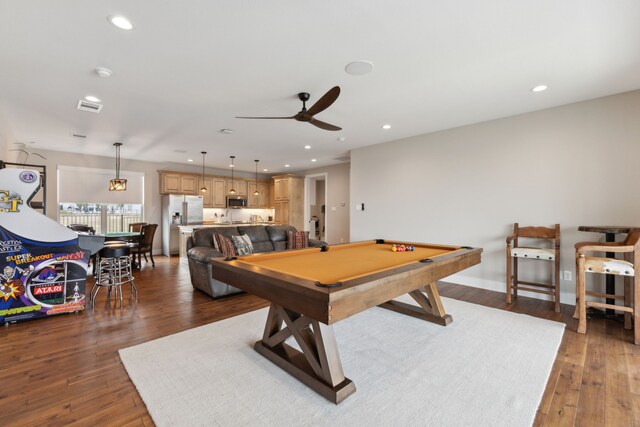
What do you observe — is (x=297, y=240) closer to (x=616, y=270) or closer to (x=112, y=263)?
(x=112, y=263)

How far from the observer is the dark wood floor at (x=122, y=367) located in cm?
168

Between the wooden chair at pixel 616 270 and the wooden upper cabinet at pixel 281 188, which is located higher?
the wooden upper cabinet at pixel 281 188

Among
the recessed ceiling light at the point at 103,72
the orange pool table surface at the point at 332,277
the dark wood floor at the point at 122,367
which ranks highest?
the recessed ceiling light at the point at 103,72

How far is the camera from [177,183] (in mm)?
7809

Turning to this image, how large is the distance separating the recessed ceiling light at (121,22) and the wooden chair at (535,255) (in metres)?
4.60

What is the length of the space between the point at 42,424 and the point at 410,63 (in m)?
3.64

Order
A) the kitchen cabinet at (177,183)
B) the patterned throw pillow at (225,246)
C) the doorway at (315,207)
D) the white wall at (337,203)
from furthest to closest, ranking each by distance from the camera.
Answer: the doorway at (315,207) < the white wall at (337,203) < the kitchen cabinet at (177,183) < the patterned throw pillow at (225,246)

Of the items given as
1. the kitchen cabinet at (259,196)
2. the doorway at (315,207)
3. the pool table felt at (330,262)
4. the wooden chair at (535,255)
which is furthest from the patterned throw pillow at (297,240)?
the kitchen cabinet at (259,196)

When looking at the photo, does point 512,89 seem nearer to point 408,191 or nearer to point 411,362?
point 408,191

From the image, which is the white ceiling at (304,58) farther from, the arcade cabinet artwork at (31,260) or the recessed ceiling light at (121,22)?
the arcade cabinet artwork at (31,260)

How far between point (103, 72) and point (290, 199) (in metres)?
6.34

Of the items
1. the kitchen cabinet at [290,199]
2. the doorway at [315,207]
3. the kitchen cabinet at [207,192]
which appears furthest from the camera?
the doorway at [315,207]

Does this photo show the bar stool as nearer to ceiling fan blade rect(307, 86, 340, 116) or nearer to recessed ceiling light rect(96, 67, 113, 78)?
recessed ceiling light rect(96, 67, 113, 78)

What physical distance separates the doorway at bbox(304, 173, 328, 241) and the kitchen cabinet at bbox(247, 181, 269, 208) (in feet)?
5.14
